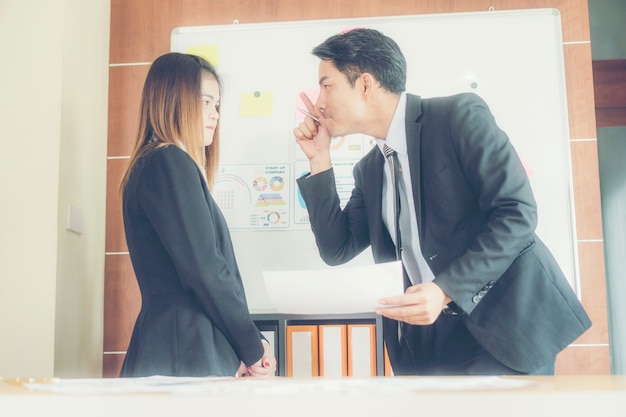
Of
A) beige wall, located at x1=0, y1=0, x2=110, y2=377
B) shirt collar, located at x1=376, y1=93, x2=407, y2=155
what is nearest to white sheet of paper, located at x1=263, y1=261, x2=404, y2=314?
shirt collar, located at x1=376, y1=93, x2=407, y2=155

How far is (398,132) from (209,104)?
0.56 meters

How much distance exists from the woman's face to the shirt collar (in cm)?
50

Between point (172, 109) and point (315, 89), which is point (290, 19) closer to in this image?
point (315, 89)

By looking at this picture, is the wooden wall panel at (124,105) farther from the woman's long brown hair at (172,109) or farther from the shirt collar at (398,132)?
the shirt collar at (398,132)

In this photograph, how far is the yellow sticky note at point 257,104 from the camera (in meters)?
2.72

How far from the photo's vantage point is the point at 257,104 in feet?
8.95

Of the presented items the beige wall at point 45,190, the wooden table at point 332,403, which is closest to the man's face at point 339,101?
the beige wall at point 45,190

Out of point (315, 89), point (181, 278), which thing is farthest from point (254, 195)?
point (181, 278)

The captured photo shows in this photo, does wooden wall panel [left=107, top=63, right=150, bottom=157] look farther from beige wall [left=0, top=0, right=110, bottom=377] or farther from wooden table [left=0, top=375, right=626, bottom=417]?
wooden table [left=0, top=375, right=626, bottom=417]

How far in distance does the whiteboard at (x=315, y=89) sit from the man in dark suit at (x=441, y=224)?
0.62 m

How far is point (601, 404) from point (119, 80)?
8.29 ft

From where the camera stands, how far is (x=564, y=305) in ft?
5.23

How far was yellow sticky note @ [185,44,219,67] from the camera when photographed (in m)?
2.75

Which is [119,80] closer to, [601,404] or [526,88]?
[526,88]
